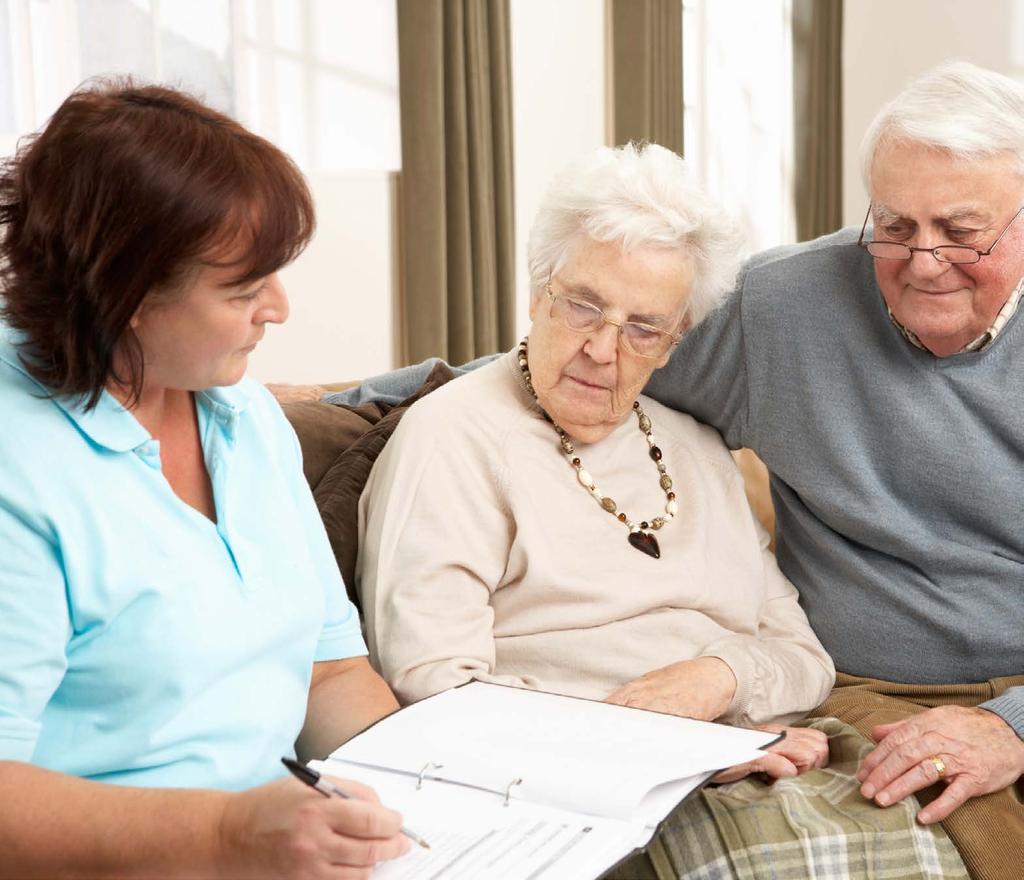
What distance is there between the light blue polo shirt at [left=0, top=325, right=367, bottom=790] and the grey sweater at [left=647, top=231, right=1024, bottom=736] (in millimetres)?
858

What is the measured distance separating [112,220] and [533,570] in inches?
30.5

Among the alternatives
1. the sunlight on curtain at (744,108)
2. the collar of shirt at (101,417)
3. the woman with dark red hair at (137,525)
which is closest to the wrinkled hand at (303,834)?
the woman with dark red hair at (137,525)

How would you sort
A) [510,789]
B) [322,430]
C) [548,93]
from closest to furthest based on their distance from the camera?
[510,789] → [322,430] → [548,93]

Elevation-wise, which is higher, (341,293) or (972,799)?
(341,293)

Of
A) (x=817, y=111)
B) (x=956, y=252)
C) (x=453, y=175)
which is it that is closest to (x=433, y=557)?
(x=956, y=252)

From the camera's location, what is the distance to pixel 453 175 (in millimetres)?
4492

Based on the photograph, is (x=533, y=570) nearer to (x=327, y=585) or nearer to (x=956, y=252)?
(x=327, y=585)

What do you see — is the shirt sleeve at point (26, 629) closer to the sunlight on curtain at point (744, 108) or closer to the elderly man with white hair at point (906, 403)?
the elderly man with white hair at point (906, 403)

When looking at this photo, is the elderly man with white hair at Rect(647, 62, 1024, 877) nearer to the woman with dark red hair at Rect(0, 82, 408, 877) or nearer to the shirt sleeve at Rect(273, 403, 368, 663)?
the shirt sleeve at Rect(273, 403, 368, 663)

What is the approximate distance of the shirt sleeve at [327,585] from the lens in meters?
1.37

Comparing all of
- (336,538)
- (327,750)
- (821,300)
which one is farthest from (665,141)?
(327,750)

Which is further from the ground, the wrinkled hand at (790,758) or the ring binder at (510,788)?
the ring binder at (510,788)

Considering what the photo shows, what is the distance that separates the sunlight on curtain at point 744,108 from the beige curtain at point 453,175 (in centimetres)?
172

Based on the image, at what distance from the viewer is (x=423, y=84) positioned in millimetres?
4344
